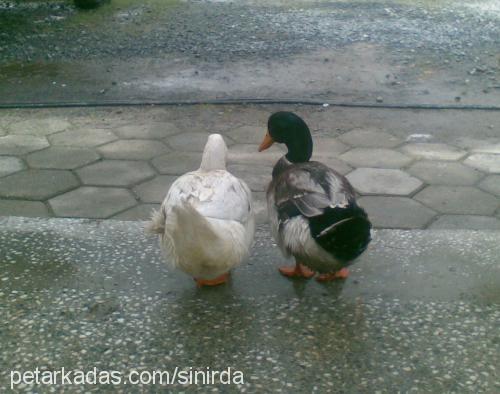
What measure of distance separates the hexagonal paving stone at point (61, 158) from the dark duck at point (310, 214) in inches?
70.3

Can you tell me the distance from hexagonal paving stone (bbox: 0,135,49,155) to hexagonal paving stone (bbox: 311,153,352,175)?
2.21 m

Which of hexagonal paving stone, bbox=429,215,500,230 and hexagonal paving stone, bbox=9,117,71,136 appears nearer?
hexagonal paving stone, bbox=429,215,500,230

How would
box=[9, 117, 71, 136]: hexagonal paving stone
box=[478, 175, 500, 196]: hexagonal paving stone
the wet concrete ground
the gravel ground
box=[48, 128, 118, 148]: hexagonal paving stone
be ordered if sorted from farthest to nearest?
the gravel ground, box=[9, 117, 71, 136]: hexagonal paving stone, box=[48, 128, 118, 148]: hexagonal paving stone, box=[478, 175, 500, 196]: hexagonal paving stone, the wet concrete ground

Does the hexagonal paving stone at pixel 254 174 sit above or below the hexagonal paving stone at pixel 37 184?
below

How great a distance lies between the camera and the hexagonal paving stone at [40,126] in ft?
18.4

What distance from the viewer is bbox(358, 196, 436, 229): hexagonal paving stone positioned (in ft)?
13.6

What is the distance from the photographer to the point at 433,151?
528 cm

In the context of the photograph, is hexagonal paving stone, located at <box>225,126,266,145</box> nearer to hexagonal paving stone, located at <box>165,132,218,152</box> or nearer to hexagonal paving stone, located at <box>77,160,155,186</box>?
hexagonal paving stone, located at <box>165,132,218,152</box>

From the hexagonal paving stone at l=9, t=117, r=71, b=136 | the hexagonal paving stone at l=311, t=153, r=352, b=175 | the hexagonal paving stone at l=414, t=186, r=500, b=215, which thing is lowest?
the hexagonal paving stone at l=9, t=117, r=71, b=136

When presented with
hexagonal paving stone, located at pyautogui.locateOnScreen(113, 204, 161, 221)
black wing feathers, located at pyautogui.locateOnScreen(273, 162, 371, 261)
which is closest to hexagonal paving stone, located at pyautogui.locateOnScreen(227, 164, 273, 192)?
hexagonal paving stone, located at pyautogui.locateOnScreen(113, 204, 161, 221)

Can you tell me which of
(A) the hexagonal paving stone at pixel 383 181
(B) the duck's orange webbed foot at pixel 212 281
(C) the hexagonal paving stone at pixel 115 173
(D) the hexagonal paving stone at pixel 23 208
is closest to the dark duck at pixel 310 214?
(B) the duck's orange webbed foot at pixel 212 281

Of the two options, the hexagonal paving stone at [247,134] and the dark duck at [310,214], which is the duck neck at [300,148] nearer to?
the dark duck at [310,214]

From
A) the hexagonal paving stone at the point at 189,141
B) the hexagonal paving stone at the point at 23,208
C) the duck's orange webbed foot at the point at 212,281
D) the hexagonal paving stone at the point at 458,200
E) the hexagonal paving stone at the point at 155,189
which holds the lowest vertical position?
the hexagonal paving stone at the point at 189,141

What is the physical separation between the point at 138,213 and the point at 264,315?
4.67 feet
